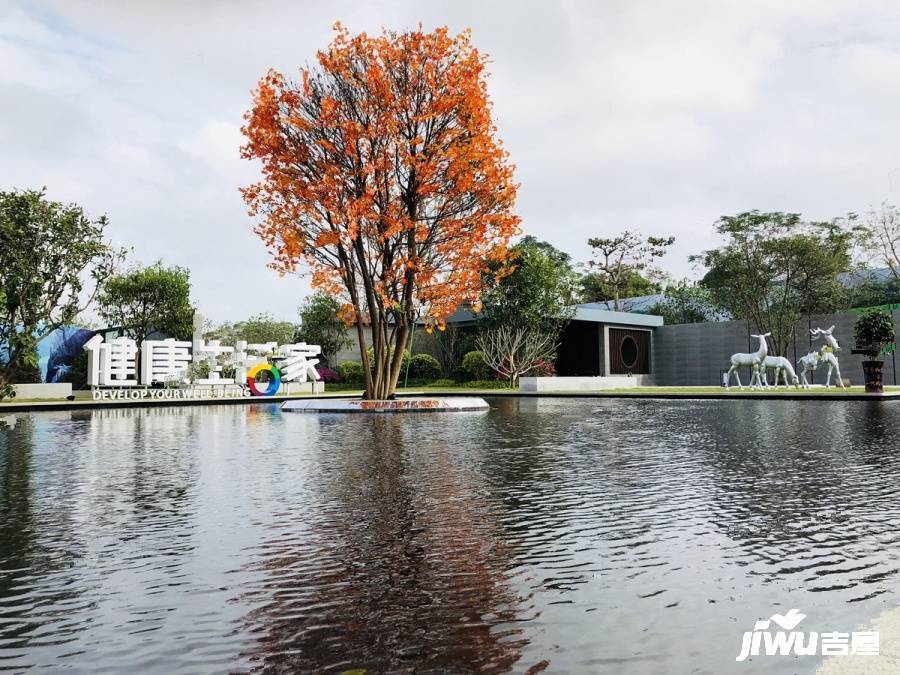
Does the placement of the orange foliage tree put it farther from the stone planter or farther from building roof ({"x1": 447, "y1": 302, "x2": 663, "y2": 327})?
building roof ({"x1": 447, "y1": 302, "x2": 663, "y2": 327})

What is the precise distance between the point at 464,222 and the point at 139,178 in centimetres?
1190

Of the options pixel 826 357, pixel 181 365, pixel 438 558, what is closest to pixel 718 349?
pixel 826 357

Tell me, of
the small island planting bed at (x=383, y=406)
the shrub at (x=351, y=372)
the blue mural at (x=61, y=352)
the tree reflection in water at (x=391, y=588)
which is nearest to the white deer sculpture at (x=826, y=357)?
the small island planting bed at (x=383, y=406)

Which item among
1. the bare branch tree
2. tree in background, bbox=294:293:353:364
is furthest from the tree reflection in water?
tree in background, bbox=294:293:353:364

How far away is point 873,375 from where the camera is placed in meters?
25.0

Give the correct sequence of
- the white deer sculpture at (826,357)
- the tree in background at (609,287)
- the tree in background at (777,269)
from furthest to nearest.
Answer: the tree in background at (609,287), the tree in background at (777,269), the white deer sculpture at (826,357)

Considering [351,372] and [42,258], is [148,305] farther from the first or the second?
[42,258]

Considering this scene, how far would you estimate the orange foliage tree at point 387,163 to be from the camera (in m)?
19.9

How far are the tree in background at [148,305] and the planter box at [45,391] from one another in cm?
556

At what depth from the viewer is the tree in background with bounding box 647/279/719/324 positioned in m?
52.2

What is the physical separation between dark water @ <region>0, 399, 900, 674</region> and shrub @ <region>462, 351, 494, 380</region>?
2822cm

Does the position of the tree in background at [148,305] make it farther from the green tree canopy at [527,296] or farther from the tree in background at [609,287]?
the tree in background at [609,287]

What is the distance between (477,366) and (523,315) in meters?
4.78

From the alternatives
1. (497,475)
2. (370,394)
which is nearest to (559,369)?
(370,394)
